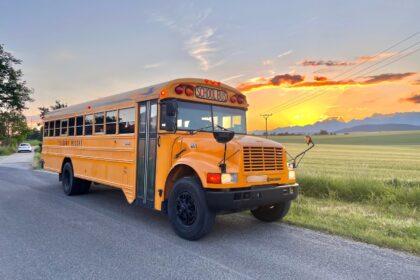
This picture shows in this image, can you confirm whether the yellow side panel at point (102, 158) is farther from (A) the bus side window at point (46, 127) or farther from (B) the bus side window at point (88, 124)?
(A) the bus side window at point (46, 127)

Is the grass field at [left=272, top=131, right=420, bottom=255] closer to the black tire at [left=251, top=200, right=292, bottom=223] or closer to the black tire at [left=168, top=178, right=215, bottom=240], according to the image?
the black tire at [left=251, top=200, right=292, bottom=223]

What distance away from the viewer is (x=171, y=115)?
5.35m

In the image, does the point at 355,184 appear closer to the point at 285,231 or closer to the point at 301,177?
the point at 301,177

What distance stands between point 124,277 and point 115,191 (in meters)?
6.89

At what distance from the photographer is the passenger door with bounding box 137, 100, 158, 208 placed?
5941mm

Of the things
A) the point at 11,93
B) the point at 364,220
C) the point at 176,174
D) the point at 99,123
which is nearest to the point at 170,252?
the point at 176,174

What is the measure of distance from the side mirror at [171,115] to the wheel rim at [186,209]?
3.82 ft

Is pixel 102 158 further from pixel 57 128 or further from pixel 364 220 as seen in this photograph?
pixel 364 220

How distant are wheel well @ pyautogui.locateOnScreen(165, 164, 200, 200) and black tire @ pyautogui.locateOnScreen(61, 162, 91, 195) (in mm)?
4786

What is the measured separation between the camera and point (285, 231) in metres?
5.65

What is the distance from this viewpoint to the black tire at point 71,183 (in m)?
9.28

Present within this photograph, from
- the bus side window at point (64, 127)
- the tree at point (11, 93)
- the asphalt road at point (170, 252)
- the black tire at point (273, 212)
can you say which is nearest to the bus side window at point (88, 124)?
the bus side window at point (64, 127)

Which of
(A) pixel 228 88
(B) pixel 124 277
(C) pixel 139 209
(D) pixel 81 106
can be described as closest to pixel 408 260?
(B) pixel 124 277

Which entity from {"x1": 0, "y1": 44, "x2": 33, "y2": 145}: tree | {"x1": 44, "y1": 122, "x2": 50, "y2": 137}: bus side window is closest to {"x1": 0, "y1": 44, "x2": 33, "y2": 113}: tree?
{"x1": 0, "y1": 44, "x2": 33, "y2": 145}: tree
